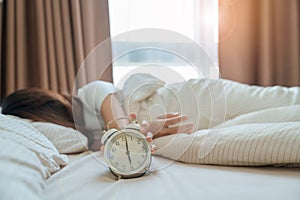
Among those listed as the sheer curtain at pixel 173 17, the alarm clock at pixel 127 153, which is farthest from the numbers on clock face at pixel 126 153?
the sheer curtain at pixel 173 17

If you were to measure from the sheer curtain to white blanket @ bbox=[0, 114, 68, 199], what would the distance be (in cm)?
142

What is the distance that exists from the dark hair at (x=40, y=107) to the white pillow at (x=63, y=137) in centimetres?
11

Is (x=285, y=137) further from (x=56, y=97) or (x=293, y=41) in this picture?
(x=293, y=41)

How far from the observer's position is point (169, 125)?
98cm

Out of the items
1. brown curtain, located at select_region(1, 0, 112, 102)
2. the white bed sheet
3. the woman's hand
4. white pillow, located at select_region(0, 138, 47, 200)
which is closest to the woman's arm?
the woman's hand

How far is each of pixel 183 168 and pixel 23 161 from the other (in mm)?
372

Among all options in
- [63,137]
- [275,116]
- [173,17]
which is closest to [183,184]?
[275,116]

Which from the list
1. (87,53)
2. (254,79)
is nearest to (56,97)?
(87,53)

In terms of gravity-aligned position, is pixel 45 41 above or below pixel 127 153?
above

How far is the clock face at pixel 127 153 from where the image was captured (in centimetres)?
79

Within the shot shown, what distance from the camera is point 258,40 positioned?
2.34m

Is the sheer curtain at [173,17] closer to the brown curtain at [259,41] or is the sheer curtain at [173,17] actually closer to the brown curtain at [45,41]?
the brown curtain at [259,41]

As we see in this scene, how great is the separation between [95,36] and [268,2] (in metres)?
1.08

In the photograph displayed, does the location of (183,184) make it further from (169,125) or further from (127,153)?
(169,125)
